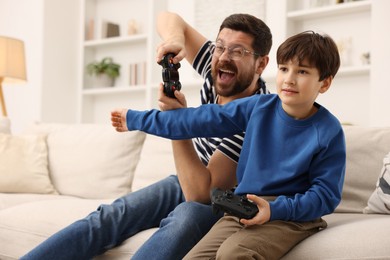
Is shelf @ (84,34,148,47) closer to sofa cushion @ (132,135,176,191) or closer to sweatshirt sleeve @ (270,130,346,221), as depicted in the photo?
sofa cushion @ (132,135,176,191)

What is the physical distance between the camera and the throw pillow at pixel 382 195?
6.45ft

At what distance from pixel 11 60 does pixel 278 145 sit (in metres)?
3.08

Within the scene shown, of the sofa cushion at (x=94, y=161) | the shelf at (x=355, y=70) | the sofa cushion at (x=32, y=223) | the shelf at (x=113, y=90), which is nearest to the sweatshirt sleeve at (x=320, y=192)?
the sofa cushion at (x=32, y=223)

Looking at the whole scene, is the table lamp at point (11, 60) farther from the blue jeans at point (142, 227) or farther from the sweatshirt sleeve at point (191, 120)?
the sweatshirt sleeve at point (191, 120)

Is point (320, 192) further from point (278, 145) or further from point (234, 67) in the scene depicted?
point (234, 67)

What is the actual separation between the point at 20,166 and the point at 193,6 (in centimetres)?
257

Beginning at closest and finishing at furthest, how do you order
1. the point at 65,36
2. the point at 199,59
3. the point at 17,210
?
the point at 199,59 < the point at 17,210 < the point at 65,36

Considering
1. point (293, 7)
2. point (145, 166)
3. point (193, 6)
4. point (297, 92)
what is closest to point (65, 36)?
point (193, 6)

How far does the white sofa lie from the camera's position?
5.16 ft

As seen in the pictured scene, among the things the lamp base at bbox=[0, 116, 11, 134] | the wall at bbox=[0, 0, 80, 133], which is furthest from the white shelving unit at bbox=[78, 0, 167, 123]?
the lamp base at bbox=[0, 116, 11, 134]

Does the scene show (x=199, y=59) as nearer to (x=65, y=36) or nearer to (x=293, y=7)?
(x=293, y=7)

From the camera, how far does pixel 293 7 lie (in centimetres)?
456

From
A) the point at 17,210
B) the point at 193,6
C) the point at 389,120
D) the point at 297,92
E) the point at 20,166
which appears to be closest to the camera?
the point at 297,92

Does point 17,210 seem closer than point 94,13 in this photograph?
Yes
